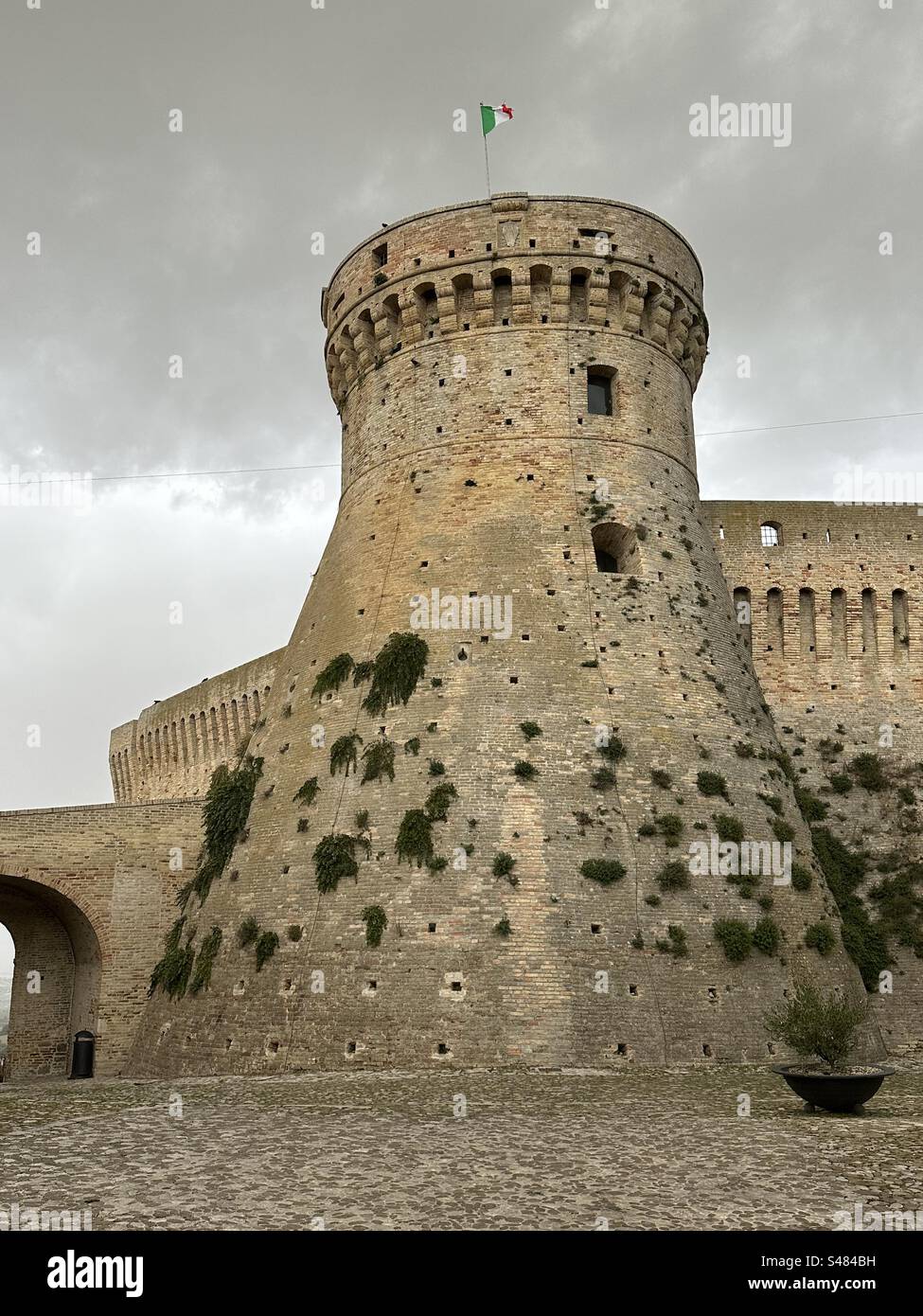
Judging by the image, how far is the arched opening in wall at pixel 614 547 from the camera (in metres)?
19.5

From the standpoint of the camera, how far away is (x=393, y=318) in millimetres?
21469

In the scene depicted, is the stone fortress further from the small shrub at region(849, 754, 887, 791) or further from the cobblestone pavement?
the cobblestone pavement

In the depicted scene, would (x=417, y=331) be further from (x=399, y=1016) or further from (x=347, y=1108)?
(x=347, y=1108)

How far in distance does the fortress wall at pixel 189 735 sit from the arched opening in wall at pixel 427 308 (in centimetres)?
1028

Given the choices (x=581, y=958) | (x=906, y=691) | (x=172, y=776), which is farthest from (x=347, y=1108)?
(x=172, y=776)

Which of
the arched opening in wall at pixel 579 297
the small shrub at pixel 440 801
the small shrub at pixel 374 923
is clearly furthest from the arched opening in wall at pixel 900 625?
the small shrub at pixel 374 923

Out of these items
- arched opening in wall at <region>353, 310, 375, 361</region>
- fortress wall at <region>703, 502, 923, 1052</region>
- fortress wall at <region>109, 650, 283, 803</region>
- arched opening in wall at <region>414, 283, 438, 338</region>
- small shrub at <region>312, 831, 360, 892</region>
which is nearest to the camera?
small shrub at <region>312, 831, 360, 892</region>

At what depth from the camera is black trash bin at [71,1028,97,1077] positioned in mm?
19438

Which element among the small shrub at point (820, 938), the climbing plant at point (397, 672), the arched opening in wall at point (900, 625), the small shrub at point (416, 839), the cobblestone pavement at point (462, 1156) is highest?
the arched opening in wall at point (900, 625)

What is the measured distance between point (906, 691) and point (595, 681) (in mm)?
9232

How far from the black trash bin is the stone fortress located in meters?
0.34

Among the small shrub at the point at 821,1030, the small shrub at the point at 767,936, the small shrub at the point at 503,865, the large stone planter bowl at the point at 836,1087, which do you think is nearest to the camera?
the large stone planter bowl at the point at 836,1087

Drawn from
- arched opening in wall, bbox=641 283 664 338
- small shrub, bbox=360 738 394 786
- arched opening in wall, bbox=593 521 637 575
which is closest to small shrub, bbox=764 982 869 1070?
small shrub, bbox=360 738 394 786

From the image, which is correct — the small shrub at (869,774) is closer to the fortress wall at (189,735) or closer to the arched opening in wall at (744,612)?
the arched opening in wall at (744,612)
